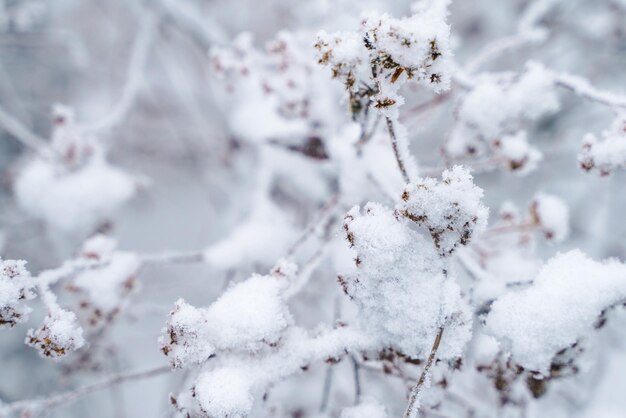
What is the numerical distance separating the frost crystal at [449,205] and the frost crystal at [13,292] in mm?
922

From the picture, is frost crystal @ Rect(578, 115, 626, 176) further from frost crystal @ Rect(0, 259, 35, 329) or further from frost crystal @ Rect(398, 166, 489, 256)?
frost crystal @ Rect(0, 259, 35, 329)

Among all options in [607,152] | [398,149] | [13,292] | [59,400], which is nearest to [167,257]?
[59,400]

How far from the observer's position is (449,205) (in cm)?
97

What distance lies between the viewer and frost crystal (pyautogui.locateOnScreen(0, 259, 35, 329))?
1.13 m

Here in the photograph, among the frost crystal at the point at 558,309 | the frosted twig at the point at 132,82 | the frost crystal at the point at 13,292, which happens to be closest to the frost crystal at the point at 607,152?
the frost crystal at the point at 558,309

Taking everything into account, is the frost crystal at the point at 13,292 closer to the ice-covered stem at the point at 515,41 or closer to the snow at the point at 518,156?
the snow at the point at 518,156

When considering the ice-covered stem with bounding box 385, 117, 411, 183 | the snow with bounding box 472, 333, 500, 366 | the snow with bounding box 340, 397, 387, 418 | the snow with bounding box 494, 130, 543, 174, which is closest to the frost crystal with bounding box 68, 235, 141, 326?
the snow with bounding box 340, 397, 387, 418

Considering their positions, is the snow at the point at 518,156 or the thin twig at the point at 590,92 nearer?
the thin twig at the point at 590,92

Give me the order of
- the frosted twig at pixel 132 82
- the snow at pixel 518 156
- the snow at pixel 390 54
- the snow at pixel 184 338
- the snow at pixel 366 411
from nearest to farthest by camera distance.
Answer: the snow at pixel 390 54 → the snow at pixel 184 338 → the snow at pixel 366 411 → the snow at pixel 518 156 → the frosted twig at pixel 132 82

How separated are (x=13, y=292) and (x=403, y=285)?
0.92 m

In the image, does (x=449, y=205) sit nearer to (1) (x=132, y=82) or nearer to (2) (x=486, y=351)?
(2) (x=486, y=351)

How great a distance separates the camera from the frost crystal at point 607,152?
1226 mm

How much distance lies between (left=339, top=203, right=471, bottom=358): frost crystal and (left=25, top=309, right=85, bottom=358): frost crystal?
647 millimetres

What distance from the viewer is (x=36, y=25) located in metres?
3.84
